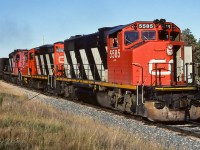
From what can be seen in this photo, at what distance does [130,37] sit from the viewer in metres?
14.0

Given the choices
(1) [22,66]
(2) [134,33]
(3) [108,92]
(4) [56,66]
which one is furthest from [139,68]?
(1) [22,66]

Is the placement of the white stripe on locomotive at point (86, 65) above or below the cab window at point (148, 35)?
below

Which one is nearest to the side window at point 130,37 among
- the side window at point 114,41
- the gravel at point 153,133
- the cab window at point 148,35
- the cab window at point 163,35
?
the cab window at point 148,35

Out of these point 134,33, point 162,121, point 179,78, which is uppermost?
point 134,33

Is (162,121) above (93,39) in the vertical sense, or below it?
below

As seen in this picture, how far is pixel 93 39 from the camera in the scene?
709 inches

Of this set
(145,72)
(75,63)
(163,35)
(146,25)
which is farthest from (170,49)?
(75,63)

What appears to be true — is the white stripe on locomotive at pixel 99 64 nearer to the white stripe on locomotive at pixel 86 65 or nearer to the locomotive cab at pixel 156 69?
the white stripe on locomotive at pixel 86 65

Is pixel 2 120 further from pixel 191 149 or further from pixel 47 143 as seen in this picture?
pixel 191 149

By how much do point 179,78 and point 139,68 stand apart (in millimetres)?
1602

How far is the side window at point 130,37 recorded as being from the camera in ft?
45.6

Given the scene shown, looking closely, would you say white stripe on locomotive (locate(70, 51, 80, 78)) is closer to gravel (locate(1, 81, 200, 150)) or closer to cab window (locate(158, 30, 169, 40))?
gravel (locate(1, 81, 200, 150))

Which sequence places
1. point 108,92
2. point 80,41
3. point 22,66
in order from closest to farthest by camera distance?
point 108,92, point 80,41, point 22,66

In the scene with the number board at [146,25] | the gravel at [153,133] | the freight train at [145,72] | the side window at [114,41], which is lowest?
the gravel at [153,133]
